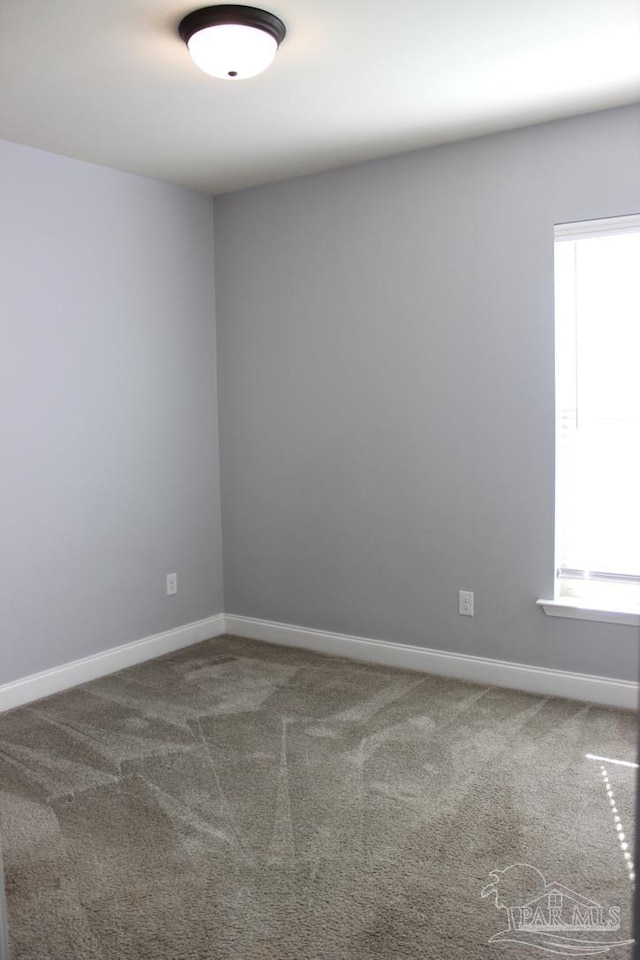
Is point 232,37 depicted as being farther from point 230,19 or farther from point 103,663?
point 103,663

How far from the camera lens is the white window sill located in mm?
3459

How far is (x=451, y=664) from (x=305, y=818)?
59.4 inches

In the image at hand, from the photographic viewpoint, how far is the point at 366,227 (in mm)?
4082

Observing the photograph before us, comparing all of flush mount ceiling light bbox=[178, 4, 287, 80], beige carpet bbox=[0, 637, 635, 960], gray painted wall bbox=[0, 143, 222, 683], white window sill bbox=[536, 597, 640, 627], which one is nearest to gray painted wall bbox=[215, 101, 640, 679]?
white window sill bbox=[536, 597, 640, 627]

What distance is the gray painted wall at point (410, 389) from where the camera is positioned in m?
3.60

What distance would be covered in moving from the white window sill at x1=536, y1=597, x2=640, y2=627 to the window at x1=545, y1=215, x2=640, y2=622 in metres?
0.03

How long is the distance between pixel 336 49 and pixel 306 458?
2.15 m

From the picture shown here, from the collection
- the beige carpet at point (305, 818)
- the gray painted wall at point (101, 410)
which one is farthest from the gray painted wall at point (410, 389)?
the beige carpet at point (305, 818)

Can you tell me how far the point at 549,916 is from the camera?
2.11 meters

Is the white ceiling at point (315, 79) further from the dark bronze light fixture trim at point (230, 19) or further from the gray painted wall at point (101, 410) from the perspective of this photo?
the gray painted wall at point (101, 410)

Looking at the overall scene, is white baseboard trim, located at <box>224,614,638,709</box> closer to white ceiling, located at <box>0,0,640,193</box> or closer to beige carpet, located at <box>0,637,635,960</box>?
beige carpet, located at <box>0,637,635,960</box>

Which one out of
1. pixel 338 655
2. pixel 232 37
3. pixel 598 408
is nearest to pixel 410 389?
pixel 598 408

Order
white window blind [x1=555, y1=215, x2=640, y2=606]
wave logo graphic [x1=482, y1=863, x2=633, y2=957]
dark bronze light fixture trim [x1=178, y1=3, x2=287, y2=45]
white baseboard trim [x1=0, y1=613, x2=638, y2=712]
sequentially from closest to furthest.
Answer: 1. wave logo graphic [x1=482, y1=863, x2=633, y2=957]
2. dark bronze light fixture trim [x1=178, y1=3, x2=287, y2=45]
3. white window blind [x1=555, y1=215, x2=640, y2=606]
4. white baseboard trim [x1=0, y1=613, x2=638, y2=712]

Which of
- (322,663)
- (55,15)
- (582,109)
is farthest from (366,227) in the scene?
(322,663)
